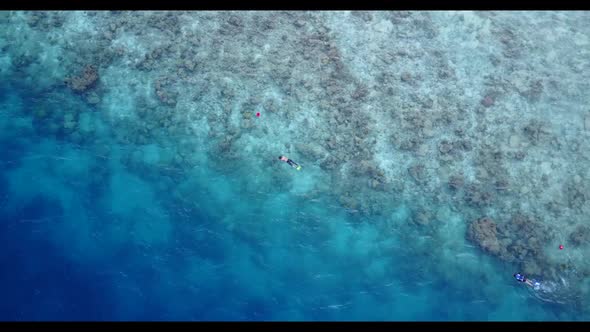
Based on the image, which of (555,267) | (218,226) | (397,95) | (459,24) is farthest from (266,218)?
(459,24)

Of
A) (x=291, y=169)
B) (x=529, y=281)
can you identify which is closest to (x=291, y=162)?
(x=291, y=169)

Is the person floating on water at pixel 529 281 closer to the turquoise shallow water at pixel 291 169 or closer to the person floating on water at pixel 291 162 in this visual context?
the turquoise shallow water at pixel 291 169

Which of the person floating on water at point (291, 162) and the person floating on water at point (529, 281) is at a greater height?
the person floating on water at point (291, 162)

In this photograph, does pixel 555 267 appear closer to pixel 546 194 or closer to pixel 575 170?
pixel 546 194

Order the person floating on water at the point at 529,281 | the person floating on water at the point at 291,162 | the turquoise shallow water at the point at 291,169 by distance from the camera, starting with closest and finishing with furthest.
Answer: the turquoise shallow water at the point at 291,169 < the person floating on water at the point at 529,281 < the person floating on water at the point at 291,162

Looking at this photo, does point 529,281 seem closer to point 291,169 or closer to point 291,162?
point 291,169

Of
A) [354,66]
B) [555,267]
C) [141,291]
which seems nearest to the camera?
[141,291]

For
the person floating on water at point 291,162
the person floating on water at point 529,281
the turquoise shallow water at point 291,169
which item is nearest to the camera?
the turquoise shallow water at point 291,169

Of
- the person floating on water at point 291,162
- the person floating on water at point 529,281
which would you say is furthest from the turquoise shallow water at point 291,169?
the person floating on water at point 529,281

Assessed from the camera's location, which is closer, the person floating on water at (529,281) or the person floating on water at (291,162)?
the person floating on water at (529,281)
